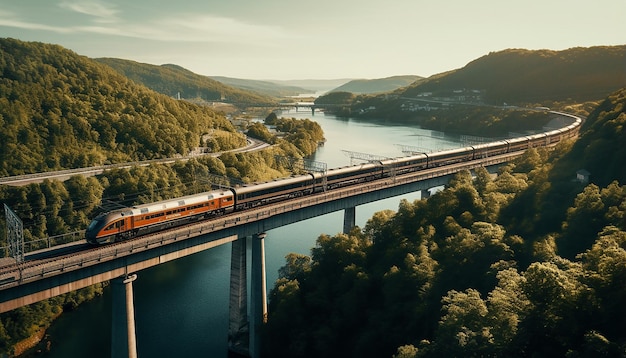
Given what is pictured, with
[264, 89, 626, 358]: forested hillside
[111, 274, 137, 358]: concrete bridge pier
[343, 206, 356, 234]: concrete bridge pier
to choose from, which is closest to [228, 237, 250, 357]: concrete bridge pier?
[264, 89, 626, 358]: forested hillside

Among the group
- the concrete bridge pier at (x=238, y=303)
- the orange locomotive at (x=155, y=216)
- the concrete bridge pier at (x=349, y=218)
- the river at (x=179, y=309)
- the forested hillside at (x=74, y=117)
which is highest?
the forested hillside at (x=74, y=117)

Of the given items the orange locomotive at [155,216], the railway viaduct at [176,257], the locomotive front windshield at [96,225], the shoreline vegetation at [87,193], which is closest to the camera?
the railway viaduct at [176,257]

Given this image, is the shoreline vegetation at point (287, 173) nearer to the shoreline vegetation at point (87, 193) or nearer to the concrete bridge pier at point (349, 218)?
the shoreline vegetation at point (87, 193)

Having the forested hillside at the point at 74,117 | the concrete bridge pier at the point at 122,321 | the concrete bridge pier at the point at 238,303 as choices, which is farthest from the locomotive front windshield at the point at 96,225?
the forested hillside at the point at 74,117

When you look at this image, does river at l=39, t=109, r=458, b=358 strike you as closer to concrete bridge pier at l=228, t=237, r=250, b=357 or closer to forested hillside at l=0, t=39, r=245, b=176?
concrete bridge pier at l=228, t=237, r=250, b=357

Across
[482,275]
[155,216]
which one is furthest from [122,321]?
[482,275]

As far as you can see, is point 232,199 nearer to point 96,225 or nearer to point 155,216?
point 155,216

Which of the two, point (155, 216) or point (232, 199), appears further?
point (232, 199)
